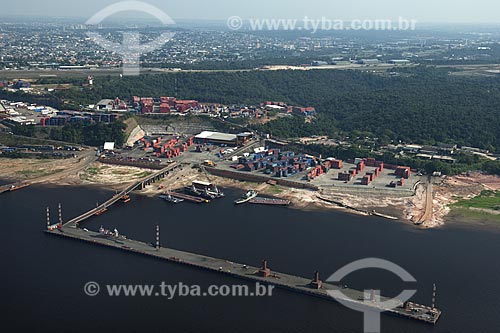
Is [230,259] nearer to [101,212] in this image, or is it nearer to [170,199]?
[101,212]

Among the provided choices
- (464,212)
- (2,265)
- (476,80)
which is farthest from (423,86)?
(2,265)

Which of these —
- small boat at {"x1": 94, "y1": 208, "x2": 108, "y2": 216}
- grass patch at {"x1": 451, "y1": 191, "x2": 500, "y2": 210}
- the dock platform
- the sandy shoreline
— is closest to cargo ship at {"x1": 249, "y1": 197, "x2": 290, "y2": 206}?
the sandy shoreline

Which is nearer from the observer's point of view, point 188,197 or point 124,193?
point 188,197

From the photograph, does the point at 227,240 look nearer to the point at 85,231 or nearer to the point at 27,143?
the point at 85,231

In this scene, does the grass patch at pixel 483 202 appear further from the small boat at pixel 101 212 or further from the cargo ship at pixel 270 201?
the small boat at pixel 101 212

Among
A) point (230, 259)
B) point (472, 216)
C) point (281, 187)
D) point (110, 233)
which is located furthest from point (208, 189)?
point (472, 216)

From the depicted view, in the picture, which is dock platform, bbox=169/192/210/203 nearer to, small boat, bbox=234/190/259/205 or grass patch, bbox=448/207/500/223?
small boat, bbox=234/190/259/205

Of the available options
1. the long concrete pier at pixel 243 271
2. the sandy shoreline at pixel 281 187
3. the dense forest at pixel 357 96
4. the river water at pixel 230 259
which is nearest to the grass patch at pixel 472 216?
the sandy shoreline at pixel 281 187
